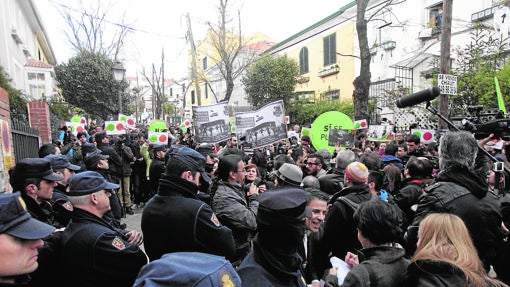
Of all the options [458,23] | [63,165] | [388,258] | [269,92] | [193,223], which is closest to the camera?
[388,258]

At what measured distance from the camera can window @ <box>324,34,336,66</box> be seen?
2283 cm

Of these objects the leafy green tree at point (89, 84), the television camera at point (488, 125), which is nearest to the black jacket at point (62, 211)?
the television camera at point (488, 125)

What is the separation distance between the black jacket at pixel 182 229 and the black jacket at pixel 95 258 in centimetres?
18

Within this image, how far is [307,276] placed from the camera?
3012mm

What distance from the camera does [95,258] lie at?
2117mm

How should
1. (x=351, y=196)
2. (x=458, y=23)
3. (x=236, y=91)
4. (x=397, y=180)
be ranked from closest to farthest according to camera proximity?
(x=351, y=196)
(x=397, y=180)
(x=458, y=23)
(x=236, y=91)

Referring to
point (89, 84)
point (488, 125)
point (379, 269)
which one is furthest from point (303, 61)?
point (379, 269)

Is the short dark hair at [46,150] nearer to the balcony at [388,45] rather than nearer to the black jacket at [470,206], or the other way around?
the black jacket at [470,206]

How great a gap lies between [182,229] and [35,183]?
170 centimetres

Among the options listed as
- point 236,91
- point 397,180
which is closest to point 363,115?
point 397,180

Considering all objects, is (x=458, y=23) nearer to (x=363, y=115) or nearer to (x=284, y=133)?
(x=363, y=115)

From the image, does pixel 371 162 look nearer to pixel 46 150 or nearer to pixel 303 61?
pixel 46 150

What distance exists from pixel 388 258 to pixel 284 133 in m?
5.81

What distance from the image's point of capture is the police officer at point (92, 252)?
2115 millimetres
